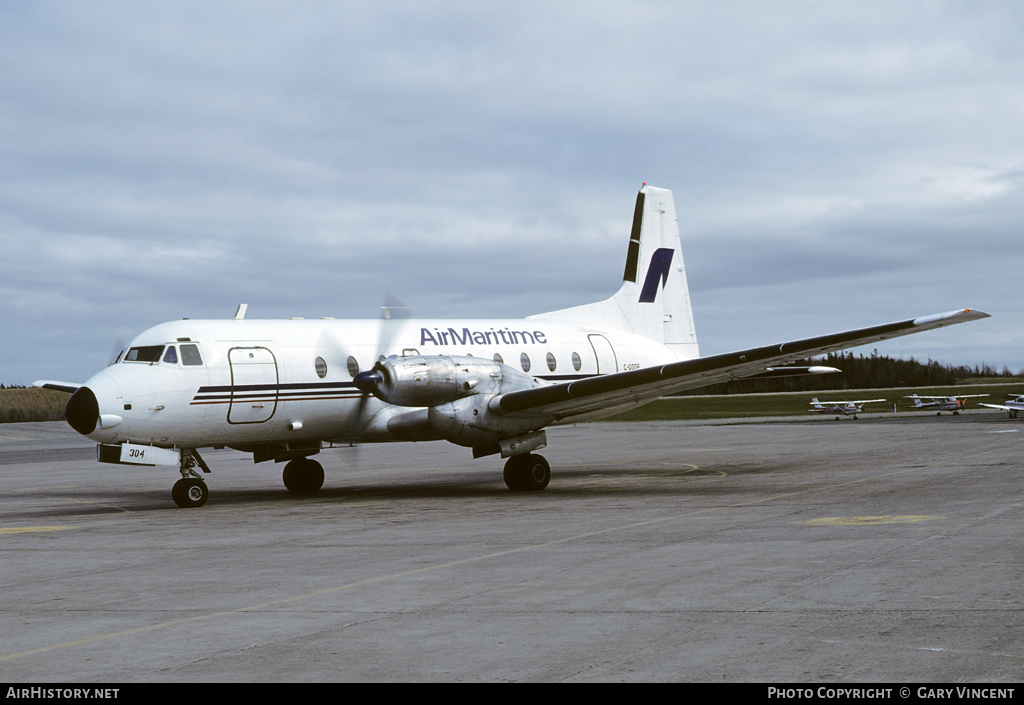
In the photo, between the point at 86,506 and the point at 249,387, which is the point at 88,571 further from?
the point at 86,506

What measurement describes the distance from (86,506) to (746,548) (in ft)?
45.8

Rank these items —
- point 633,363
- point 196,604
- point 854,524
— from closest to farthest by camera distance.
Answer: point 196,604 < point 854,524 < point 633,363

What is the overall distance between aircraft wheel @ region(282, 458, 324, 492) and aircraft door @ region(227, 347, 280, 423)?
2.79 m

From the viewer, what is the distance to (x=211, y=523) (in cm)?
1620

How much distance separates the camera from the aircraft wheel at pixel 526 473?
2098 centimetres

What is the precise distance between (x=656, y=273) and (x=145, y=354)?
1361cm

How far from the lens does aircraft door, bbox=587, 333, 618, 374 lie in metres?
24.9

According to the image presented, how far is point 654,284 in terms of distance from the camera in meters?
27.2

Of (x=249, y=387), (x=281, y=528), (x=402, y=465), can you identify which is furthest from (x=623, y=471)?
(x=281, y=528)

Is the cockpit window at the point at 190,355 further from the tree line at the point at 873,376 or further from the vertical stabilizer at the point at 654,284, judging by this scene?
the tree line at the point at 873,376

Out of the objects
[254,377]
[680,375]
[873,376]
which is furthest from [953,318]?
[873,376]

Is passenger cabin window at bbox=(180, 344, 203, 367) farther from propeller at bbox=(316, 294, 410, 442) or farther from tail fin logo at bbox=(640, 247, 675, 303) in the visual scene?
tail fin logo at bbox=(640, 247, 675, 303)

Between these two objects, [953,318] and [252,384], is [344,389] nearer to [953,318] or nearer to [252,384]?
[252,384]

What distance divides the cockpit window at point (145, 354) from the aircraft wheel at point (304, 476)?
4501 mm
